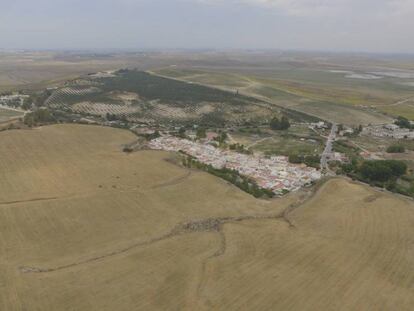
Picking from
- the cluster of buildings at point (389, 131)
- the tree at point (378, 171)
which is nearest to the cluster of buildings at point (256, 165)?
the tree at point (378, 171)

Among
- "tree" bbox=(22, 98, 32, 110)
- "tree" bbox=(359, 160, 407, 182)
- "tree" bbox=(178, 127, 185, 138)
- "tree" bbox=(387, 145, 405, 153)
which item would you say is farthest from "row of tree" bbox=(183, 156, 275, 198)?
"tree" bbox=(22, 98, 32, 110)

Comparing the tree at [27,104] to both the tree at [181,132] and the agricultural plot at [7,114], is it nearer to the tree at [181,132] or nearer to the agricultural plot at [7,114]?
the agricultural plot at [7,114]

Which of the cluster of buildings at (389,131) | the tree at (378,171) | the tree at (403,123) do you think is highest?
the tree at (378,171)

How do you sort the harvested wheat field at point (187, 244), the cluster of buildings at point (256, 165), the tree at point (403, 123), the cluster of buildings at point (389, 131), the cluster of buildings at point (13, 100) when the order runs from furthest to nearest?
1. the cluster of buildings at point (13, 100)
2. the tree at point (403, 123)
3. the cluster of buildings at point (389, 131)
4. the cluster of buildings at point (256, 165)
5. the harvested wheat field at point (187, 244)

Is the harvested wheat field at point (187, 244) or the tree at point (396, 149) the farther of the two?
the tree at point (396, 149)

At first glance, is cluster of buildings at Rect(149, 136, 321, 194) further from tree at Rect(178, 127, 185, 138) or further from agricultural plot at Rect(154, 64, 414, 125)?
agricultural plot at Rect(154, 64, 414, 125)

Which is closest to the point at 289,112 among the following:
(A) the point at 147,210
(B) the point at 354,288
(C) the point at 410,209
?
(C) the point at 410,209
